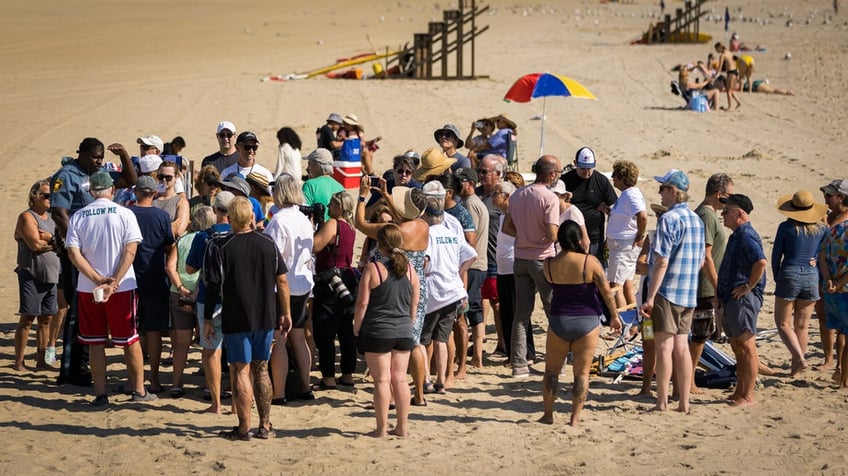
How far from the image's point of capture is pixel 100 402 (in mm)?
8062

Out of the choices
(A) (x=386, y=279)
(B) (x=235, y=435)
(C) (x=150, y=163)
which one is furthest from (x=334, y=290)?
(C) (x=150, y=163)

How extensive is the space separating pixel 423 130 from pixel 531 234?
13388 millimetres

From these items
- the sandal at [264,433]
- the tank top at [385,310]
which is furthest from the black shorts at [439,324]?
the sandal at [264,433]

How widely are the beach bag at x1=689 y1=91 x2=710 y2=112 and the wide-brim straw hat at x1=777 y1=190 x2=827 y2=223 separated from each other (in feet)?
57.7

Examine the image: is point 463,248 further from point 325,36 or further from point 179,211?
point 325,36

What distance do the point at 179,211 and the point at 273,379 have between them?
1879mm

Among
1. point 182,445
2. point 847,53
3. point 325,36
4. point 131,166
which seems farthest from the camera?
point 325,36

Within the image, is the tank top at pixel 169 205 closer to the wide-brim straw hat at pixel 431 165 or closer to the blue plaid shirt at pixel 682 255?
the wide-brim straw hat at pixel 431 165

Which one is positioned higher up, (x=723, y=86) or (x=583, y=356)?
(x=723, y=86)

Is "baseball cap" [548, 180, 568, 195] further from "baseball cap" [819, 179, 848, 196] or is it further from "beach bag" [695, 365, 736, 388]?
"baseball cap" [819, 179, 848, 196]

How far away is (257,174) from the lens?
877 cm

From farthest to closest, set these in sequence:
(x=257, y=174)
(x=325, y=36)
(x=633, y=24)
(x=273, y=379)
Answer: (x=633, y=24) → (x=325, y=36) → (x=257, y=174) → (x=273, y=379)

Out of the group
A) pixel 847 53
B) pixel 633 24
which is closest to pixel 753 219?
pixel 847 53

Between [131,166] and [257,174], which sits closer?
[257,174]
